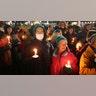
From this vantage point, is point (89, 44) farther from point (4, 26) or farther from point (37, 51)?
point (4, 26)

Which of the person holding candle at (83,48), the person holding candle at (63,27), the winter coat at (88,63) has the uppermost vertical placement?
the person holding candle at (63,27)

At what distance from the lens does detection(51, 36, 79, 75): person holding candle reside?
1531 millimetres

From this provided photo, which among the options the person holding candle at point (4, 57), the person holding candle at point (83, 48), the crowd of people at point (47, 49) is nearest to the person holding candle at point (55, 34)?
the crowd of people at point (47, 49)

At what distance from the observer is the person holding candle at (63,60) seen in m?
1.53

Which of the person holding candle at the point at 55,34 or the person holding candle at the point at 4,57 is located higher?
the person holding candle at the point at 55,34

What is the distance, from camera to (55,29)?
154 cm

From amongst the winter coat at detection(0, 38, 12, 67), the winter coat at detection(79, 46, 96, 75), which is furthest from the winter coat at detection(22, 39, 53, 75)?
the winter coat at detection(79, 46, 96, 75)

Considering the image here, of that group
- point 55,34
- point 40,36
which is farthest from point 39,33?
A: point 55,34

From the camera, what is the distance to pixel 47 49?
1.54 meters

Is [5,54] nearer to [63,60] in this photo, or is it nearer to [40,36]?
[40,36]

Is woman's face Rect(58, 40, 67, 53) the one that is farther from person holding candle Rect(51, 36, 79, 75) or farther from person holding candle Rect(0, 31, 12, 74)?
person holding candle Rect(0, 31, 12, 74)

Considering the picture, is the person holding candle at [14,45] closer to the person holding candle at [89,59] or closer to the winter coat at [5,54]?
the winter coat at [5,54]
